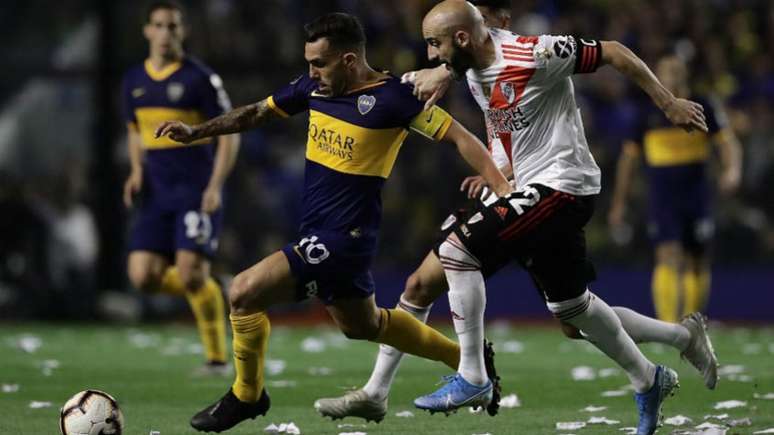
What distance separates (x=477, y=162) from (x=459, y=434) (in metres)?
1.28

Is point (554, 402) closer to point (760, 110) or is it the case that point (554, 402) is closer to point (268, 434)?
point (268, 434)

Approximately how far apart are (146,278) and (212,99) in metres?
1.30

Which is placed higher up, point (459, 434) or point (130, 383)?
point (130, 383)

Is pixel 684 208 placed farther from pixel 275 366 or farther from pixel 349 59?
pixel 349 59

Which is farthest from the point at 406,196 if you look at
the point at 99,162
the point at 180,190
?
the point at 180,190

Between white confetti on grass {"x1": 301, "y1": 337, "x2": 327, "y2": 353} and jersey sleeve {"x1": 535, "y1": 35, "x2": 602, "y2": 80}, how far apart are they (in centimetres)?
634

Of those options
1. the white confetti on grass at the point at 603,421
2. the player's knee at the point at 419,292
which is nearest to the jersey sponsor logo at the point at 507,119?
the player's knee at the point at 419,292

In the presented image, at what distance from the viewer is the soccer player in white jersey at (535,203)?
21.3ft

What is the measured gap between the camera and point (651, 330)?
721 centimetres

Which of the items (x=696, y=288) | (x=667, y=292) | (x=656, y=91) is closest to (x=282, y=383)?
(x=656, y=91)

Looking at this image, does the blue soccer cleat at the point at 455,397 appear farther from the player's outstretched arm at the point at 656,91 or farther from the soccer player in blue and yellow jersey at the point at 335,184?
the player's outstretched arm at the point at 656,91

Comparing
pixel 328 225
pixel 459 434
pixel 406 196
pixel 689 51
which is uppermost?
pixel 689 51

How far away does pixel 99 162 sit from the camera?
55.0 feet

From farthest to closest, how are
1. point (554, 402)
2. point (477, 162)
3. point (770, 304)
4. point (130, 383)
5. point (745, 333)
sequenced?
point (770, 304) < point (745, 333) < point (130, 383) < point (554, 402) < point (477, 162)
